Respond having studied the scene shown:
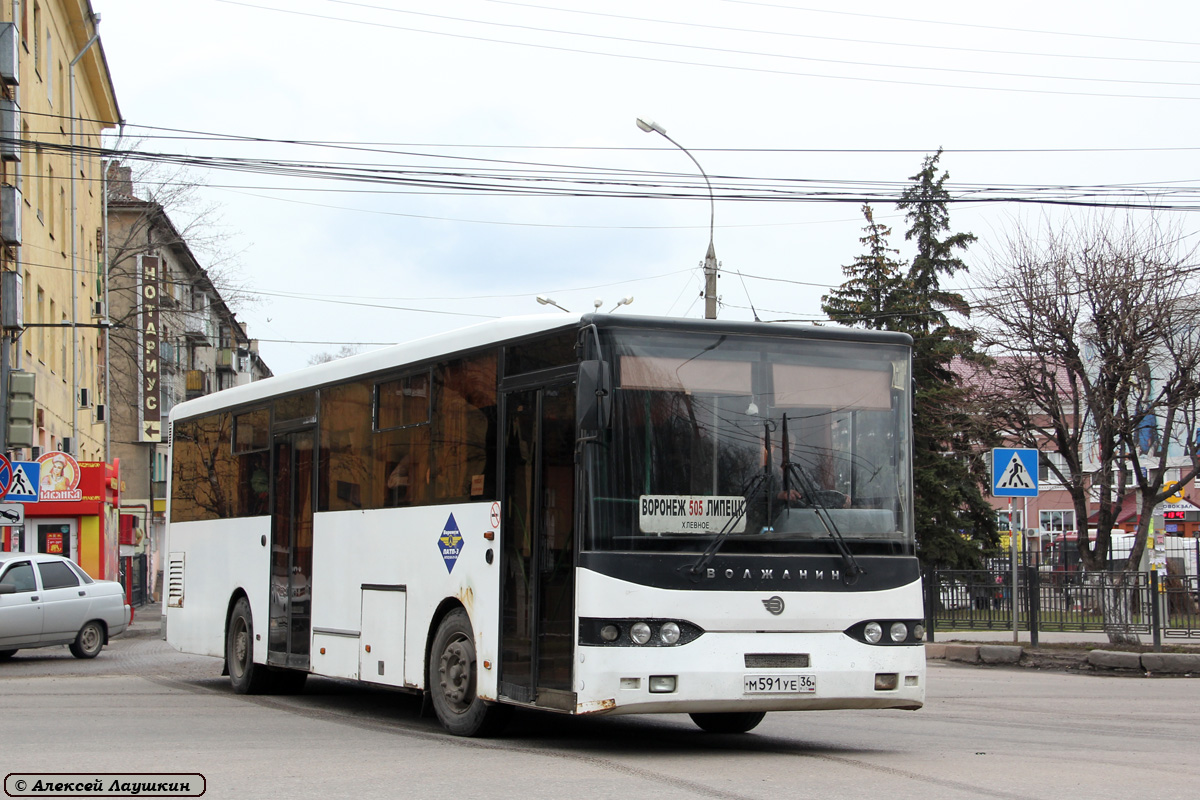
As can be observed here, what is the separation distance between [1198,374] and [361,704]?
661 inches

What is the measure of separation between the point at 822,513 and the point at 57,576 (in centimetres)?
1639

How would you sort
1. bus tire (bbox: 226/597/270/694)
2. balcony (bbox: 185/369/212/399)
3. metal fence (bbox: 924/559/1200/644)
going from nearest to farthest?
1. bus tire (bbox: 226/597/270/694)
2. metal fence (bbox: 924/559/1200/644)
3. balcony (bbox: 185/369/212/399)

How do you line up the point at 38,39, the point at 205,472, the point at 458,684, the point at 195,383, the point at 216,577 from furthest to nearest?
the point at 195,383 < the point at 38,39 < the point at 205,472 < the point at 216,577 < the point at 458,684

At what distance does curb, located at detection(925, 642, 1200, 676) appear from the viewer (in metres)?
19.1

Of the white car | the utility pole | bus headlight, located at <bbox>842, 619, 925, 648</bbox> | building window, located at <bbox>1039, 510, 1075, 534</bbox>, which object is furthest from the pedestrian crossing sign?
building window, located at <bbox>1039, 510, 1075, 534</bbox>

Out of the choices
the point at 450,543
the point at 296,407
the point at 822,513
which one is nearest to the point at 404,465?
the point at 450,543

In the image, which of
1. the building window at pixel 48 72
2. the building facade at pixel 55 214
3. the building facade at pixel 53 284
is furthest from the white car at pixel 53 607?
the building window at pixel 48 72

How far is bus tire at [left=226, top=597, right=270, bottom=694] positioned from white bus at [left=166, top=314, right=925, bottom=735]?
417 centimetres

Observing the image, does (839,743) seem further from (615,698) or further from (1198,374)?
(1198,374)

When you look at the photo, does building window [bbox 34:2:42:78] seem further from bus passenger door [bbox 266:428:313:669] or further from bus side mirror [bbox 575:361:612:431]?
bus side mirror [bbox 575:361:612:431]

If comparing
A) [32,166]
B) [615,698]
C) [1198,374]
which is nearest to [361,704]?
[615,698]

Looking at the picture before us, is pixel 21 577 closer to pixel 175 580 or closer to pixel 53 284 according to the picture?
pixel 175 580

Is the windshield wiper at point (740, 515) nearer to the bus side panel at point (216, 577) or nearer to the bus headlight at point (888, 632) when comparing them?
the bus headlight at point (888, 632)

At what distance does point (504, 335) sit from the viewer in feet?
34.3
